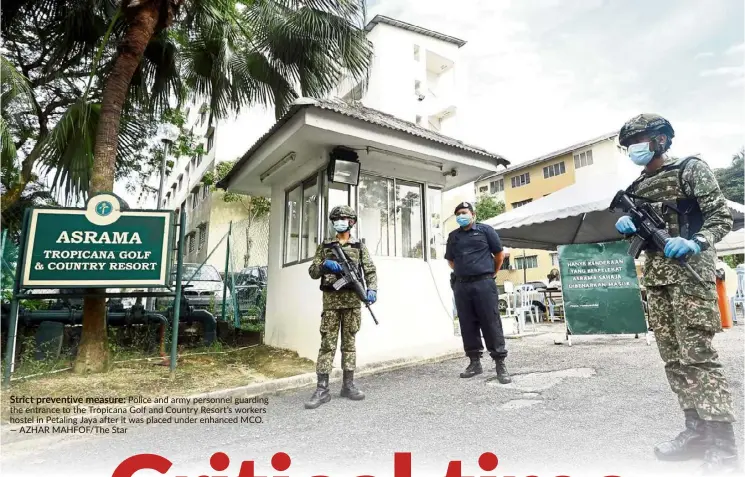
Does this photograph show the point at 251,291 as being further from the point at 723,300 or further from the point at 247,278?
the point at 723,300

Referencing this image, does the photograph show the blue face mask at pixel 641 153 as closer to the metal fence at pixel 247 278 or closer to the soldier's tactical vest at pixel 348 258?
the soldier's tactical vest at pixel 348 258

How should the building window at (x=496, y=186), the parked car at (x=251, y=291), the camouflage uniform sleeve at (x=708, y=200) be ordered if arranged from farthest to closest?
the building window at (x=496, y=186)
the parked car at (x=251, y=291)
the camouflage uniform sleeve at (x=708, y=200)

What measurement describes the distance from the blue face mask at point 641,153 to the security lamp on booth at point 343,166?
3.40 meters

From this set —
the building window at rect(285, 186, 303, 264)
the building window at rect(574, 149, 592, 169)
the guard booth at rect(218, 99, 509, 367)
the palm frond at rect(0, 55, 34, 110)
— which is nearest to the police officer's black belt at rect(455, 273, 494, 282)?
the guard booth at rect(218, 99, 509, 367)

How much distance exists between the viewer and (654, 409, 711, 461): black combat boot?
236 cm

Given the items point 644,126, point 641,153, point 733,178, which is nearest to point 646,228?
point 641,153

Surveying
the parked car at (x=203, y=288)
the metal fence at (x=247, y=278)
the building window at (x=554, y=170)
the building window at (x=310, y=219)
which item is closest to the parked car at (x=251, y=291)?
the metal fence at (x=247, y=278)

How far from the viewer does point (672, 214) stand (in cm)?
266

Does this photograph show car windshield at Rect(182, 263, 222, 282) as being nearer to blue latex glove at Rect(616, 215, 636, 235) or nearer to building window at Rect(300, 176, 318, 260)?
building window at Rect(300, 176, 318, 260)

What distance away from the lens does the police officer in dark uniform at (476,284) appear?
452 centimetres

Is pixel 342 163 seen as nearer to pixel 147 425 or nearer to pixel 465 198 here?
pixel 147 425

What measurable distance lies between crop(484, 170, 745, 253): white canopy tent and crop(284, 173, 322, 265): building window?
3532mm

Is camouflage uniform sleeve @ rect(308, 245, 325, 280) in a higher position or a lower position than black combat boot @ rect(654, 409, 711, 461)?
higher

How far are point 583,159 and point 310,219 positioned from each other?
25.8 metres
